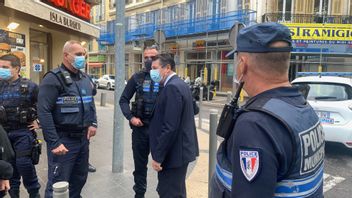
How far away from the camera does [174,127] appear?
2.94 m

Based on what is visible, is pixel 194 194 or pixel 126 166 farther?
pixel 126 166

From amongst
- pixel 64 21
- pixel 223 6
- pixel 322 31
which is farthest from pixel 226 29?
pixel 64 21

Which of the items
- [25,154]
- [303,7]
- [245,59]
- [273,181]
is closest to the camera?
[273,181]

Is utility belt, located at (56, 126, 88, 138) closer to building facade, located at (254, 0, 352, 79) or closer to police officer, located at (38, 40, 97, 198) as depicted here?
police officer, located at (38, 40, 97, 198)

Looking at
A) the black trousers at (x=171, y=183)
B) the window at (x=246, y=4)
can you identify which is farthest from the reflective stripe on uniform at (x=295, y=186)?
the window at (x=246, y=4)

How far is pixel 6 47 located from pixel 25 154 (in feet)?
13.2

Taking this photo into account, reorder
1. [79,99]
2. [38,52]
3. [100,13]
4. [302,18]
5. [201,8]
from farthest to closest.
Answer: [100,13] < [201,8] < [302,18] < [38,52] < [79,99]

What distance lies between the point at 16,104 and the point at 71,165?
108 centimetres

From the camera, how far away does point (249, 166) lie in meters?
1.23

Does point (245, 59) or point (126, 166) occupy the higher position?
point (245, 59)

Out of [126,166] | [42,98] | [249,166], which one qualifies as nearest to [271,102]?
[249,166]

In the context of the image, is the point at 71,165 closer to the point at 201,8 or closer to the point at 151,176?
the point at 151,176

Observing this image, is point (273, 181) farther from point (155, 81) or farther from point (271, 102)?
point (155, 81)

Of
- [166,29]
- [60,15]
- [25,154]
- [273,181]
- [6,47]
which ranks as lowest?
[25,154]
